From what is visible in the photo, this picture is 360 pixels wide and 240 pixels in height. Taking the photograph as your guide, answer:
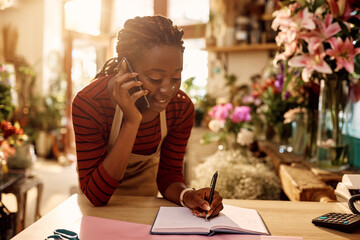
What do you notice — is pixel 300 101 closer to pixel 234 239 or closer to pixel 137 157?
pixel 137 157

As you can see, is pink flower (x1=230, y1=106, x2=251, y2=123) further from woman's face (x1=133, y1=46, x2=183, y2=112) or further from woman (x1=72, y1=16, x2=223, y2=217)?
woman's face (x1=133, y1=46, x2=183, y2=112)

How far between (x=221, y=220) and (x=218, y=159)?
3.54 feet

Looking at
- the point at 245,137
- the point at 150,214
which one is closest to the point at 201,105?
the point at 245,137

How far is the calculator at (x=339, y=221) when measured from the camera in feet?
2.58

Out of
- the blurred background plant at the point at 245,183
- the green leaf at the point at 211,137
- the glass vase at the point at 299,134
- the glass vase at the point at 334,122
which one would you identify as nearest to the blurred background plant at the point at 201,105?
the green leaf at the point at 211,137

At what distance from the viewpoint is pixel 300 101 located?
1.83 m

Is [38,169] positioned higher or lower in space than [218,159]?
lower

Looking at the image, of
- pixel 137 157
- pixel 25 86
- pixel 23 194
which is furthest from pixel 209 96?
pixel 25 86

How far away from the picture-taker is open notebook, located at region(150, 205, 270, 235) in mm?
753

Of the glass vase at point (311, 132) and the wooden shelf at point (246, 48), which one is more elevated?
the wooden shelf at point (246, 48)

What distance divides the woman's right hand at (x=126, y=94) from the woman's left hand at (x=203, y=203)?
267 mm

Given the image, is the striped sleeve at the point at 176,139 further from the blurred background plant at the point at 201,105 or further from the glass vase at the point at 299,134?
the blurred background plant at the point at 201,105

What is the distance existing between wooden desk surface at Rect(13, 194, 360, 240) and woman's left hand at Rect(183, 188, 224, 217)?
0.10 m

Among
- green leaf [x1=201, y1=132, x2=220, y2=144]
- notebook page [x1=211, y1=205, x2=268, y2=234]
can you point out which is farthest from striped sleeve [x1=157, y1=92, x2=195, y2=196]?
green leaf [x1=201, y1=132, x2=220, y2=144]
